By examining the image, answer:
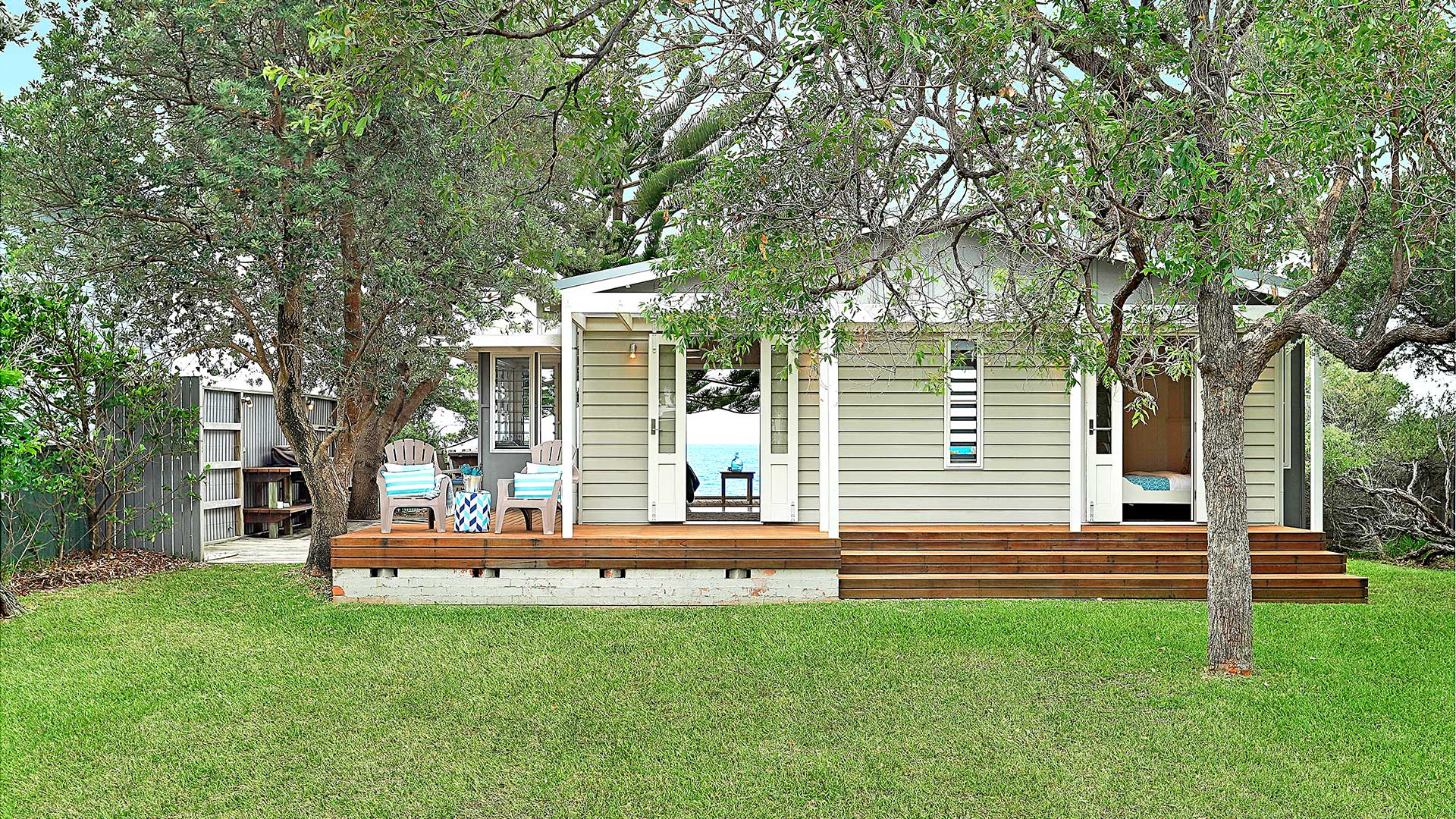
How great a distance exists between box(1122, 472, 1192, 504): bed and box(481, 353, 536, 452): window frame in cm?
682

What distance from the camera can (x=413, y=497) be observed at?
8.39m

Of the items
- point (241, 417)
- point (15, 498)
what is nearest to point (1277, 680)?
point (15, 498)

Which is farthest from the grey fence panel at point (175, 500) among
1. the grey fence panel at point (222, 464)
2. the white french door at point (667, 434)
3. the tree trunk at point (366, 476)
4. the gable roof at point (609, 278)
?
the white french door at point (667, 434)

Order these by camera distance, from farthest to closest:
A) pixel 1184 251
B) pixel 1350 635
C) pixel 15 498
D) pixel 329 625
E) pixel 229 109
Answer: pixel 15 498 < pixel 229 109 < pixel 329 625 < pixel 1350 635 < pixel 1184 251

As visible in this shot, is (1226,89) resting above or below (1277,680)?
above

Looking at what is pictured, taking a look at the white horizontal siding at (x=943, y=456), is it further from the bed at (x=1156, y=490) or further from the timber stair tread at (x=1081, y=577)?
A: the timber stair tread at (x=1081, y=577)

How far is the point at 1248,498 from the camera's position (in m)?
9.47

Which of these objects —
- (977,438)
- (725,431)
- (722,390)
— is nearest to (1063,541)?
(977,438)

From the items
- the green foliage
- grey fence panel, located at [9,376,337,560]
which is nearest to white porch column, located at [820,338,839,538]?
grey fence panel, located at [9,376,337,560]

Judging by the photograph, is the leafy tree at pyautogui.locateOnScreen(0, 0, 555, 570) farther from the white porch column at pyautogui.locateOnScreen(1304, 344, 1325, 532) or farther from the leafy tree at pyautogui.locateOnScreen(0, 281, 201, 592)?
the white porch column at pyautogui.locateOnScreen(1304, 344, 1325, 532)

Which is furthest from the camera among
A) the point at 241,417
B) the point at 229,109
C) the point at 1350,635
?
the point at 241,417

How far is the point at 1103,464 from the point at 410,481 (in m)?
6.56

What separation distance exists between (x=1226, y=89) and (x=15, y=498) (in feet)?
33.6

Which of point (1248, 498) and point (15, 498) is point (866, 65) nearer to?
point (1248, 498)
